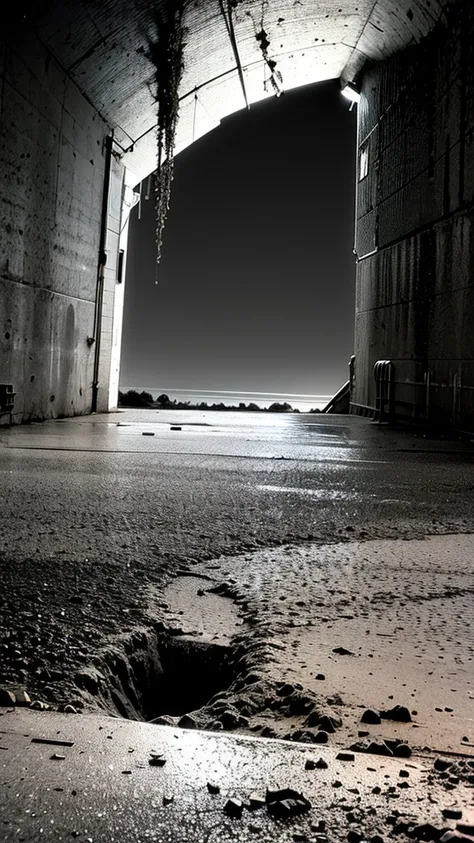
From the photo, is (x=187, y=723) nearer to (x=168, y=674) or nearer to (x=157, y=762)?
(x=157, y=762)

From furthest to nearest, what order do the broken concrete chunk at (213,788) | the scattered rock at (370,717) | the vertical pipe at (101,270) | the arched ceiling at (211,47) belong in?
the vertical pipe at (101,270) → the arched ceiling at (211,47) → the scattered rock at (370,717) → the broken concrete chunk at (213,788)

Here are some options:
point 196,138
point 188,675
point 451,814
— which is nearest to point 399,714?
point 451,814

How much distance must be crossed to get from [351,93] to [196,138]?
14.5ft

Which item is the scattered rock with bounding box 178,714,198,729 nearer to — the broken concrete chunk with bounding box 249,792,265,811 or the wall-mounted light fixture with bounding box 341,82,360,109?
the broken concrete chunk with bounding box 249,792,265,811

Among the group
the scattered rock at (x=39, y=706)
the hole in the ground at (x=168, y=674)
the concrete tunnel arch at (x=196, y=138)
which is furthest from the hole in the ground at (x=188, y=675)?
the concrete tunnel arch at (x=196, y=138)

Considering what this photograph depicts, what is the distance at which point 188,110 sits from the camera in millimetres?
14539

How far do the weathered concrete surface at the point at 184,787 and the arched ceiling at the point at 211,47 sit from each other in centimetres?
903

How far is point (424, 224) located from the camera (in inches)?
472

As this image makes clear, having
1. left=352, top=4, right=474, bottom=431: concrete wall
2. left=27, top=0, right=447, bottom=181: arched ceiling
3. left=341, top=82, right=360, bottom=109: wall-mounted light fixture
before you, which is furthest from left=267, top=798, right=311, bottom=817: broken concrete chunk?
left=341, top=82, right=360, bottom=109: wall-mounted light fixture

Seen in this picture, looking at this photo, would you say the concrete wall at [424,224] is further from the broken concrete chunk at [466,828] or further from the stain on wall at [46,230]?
the broken concrete chunk at [466,828]

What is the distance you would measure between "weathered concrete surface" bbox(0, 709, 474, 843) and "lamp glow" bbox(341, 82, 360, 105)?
730 inches

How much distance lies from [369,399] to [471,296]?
7054 mm

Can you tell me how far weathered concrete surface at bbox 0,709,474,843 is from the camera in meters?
1.11

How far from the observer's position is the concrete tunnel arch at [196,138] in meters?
9.25
